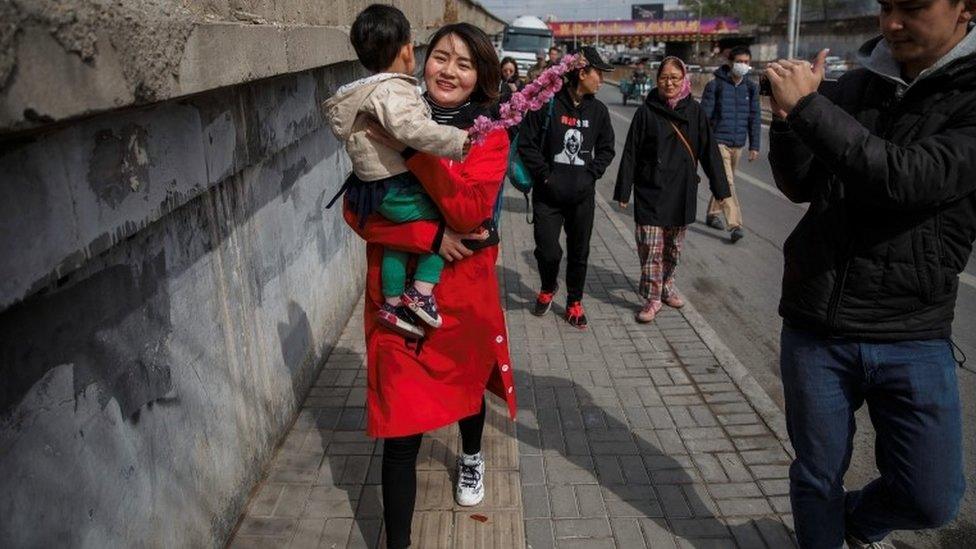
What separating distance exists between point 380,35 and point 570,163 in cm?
303

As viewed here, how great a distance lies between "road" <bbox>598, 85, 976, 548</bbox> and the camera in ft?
11.8

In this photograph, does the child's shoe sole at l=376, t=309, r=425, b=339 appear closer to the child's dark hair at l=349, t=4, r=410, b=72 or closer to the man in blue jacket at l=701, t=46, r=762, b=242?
the child's dark hair at l=349, t=4, r=410, b=72

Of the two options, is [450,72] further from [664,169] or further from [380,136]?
[664,169]

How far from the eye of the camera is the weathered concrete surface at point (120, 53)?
138 centimetres

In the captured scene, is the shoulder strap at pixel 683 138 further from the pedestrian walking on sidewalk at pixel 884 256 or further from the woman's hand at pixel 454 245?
the woman's hand at pixel 454 245

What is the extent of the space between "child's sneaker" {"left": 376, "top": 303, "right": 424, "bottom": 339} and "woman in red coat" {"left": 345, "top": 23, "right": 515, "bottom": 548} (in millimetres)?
38

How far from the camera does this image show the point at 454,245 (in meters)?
2.59

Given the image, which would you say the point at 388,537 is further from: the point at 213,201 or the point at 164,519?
the point at 213,201

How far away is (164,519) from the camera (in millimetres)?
2436

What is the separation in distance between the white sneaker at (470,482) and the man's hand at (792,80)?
189cm

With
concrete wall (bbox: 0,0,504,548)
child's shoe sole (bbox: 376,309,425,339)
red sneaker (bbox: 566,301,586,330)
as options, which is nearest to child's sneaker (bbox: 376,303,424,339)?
child's shoe sole (bbox: 376,309,425,339)

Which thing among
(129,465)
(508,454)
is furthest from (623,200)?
(129,465)

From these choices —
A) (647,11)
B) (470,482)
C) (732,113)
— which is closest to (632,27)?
(647,11)

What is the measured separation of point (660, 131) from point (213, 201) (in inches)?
142
